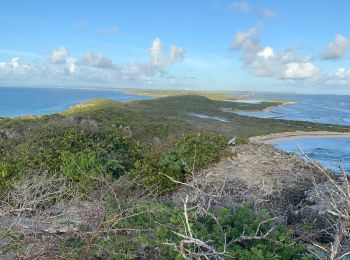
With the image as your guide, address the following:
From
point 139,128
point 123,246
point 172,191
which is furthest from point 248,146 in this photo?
point 139,128

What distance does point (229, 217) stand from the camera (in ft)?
18.9

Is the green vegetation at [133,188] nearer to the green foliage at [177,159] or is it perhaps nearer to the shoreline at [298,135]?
the green foliage at [177,159]

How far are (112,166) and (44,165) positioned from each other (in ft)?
6.19

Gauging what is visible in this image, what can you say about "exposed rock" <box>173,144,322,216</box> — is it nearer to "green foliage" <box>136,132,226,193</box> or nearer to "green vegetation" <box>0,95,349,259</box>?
"green foliage" <box>136,132,226,193</box>

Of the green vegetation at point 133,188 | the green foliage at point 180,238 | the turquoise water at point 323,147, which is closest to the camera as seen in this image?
the green foliage at point 180,238

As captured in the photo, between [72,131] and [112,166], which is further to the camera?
[72,131]

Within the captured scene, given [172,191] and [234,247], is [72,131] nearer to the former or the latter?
[172,191]

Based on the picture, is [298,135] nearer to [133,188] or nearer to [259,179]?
[259,179]

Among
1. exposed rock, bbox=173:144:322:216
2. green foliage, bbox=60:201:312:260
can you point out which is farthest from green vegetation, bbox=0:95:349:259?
exposed rock, bbox=173:144:322:216

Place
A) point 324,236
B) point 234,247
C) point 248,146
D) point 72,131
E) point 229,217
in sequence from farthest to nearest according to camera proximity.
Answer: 1. point 72,131
2. point 248,146
3. point 324,236
4. point 229,217
5. point 234,247

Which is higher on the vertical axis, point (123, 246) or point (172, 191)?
point (123, 246)

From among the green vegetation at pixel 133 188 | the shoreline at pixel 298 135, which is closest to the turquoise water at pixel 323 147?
the shoreline at pixel 298 135

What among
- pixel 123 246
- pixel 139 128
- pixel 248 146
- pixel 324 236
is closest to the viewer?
pixel 123 246

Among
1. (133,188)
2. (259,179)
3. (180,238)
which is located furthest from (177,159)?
(180,238)
